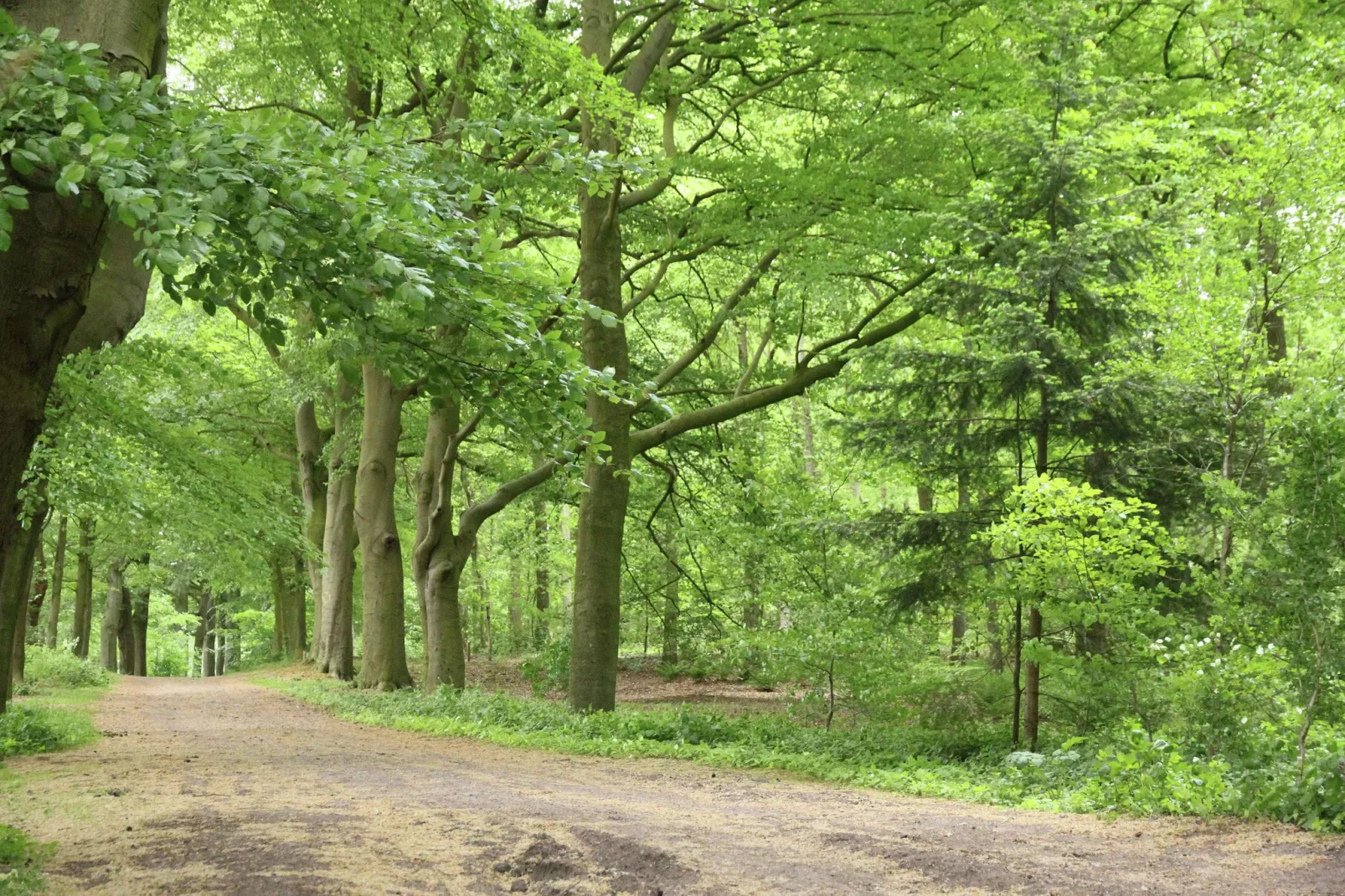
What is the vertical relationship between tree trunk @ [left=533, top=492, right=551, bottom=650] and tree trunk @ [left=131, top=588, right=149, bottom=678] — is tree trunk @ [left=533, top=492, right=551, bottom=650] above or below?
A: above

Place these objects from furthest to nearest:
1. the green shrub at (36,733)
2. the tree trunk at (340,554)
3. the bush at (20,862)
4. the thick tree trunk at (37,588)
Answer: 1. the thick tree trunk at (37,588)
2. the tree trunk at (340,554)
3. the green shrub at (36,733)
4. the bush at (20,862)

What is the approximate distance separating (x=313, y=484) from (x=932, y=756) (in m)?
19.3

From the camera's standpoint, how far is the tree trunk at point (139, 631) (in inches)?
1506

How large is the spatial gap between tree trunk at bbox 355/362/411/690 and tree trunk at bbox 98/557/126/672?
17620 mm

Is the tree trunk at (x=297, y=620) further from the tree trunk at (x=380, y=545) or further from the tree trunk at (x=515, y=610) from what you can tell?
the tree trunk at (x=380, y=545)

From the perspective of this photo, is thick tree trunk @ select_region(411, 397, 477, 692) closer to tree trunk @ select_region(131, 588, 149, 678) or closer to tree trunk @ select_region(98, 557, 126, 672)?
tree trunk @ select_region(98, 557, 126, 672)

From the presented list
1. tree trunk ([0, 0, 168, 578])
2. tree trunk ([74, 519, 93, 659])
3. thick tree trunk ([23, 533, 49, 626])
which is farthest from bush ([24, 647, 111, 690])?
tree trunk ([0, 0, 168, 578])

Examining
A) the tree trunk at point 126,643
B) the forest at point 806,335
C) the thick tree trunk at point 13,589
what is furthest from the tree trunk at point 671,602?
the tree trunk at point 126,643

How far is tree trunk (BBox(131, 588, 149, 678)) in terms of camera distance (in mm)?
38256

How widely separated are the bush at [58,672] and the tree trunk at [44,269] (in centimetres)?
1900

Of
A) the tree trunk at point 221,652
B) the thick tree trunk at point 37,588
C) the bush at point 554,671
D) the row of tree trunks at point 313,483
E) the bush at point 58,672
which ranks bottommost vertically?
the tree trunk at point 221,652

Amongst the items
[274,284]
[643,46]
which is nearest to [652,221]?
[643,46]

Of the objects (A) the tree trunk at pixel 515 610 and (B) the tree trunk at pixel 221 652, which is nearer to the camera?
(A) the tree trunk at pixel 515 610

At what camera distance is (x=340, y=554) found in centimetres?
2277
